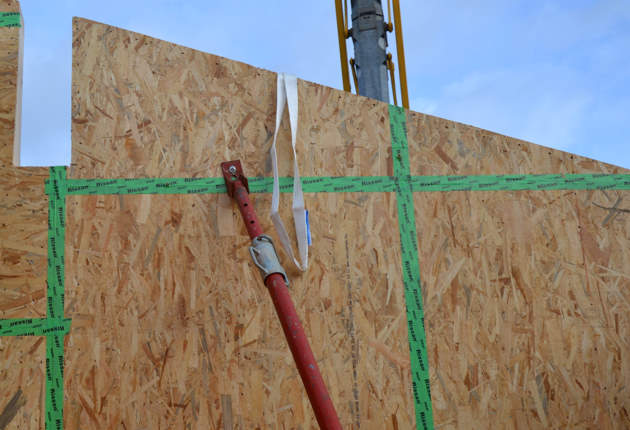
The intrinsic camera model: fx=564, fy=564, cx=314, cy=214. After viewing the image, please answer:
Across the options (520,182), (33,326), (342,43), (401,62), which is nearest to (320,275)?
(520,182)

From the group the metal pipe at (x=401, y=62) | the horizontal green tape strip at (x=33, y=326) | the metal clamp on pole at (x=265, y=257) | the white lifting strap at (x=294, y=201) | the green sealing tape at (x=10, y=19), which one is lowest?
the horizontal green tape strip at (x=33, y=326)

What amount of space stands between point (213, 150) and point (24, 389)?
6.43 ft

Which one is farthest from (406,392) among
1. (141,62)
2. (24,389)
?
(141,62)

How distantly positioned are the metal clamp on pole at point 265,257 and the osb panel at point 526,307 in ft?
4.13

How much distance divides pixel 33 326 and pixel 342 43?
4831 mm

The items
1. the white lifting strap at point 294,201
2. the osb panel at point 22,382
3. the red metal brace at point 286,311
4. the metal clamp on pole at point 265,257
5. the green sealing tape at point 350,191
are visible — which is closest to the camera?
the red metal brace at point 286,311

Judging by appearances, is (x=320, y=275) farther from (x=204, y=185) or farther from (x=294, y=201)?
(x=204, y=185)

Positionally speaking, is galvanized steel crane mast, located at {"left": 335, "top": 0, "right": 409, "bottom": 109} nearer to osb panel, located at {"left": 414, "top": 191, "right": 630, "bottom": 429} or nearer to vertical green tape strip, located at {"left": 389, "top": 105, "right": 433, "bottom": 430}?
vertical green tape strip, located at {"left": 389, "top": 105, "right": 433, "bottom": 430}

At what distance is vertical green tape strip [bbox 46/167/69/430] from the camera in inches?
140

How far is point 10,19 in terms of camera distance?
3982 millimetres

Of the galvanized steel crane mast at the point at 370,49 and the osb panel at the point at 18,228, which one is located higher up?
the galvanized steel crane mast at the point at 370,49

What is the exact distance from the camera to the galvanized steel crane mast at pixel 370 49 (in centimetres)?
646

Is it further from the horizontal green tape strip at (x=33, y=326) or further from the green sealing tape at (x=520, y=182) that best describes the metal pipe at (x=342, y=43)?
the horizontal green tape strip at (x=33, y=326)

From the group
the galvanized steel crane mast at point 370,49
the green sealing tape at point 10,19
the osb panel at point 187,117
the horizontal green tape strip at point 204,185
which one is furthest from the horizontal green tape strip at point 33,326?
the galvanized steel crane mast at point 370,49
